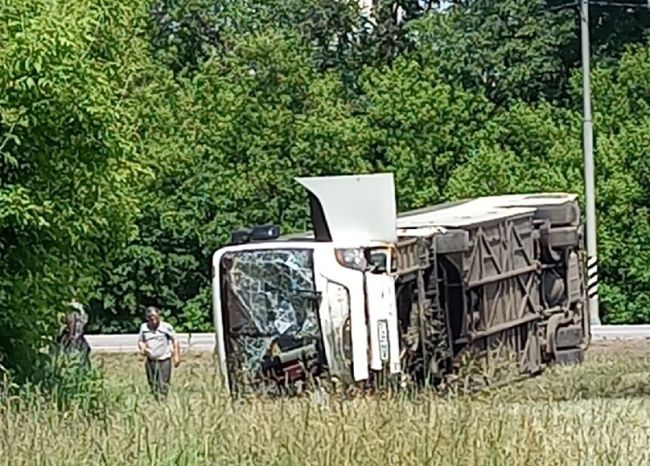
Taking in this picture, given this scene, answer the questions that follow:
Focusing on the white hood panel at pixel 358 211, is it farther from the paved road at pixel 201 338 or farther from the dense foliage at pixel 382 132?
the dense foliage at pixel 382 132

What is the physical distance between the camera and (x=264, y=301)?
48.5 ft

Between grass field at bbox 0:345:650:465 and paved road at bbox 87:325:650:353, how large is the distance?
16722mm

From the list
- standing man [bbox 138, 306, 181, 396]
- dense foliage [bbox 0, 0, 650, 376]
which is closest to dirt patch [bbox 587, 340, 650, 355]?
dense foliage [bbox 0, 0, 650, 376]

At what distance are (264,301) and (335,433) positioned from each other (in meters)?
7.74

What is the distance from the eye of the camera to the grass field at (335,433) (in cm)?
692

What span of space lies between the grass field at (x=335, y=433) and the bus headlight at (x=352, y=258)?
5774 mm

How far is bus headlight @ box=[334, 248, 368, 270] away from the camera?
1422 cm

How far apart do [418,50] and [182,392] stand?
28.7 m

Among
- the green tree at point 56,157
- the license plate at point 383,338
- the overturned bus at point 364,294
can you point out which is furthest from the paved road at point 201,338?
the green tree at point 56,157

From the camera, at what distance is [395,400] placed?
805cm

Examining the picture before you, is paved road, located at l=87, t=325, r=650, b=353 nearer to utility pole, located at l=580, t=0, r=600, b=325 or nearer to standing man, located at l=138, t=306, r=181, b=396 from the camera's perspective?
utility pole, located at l=580, t=0, r=600, b=325

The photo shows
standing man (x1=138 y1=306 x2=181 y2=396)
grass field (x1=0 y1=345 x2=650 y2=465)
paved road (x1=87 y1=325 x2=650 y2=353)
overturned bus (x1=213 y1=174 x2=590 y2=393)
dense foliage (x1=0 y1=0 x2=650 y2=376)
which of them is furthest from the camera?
dense foliage (x1=0 y1=0 x2=650 y2=376)

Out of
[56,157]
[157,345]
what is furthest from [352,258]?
[56,157]

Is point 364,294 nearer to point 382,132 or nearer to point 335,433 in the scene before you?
point 335,433
